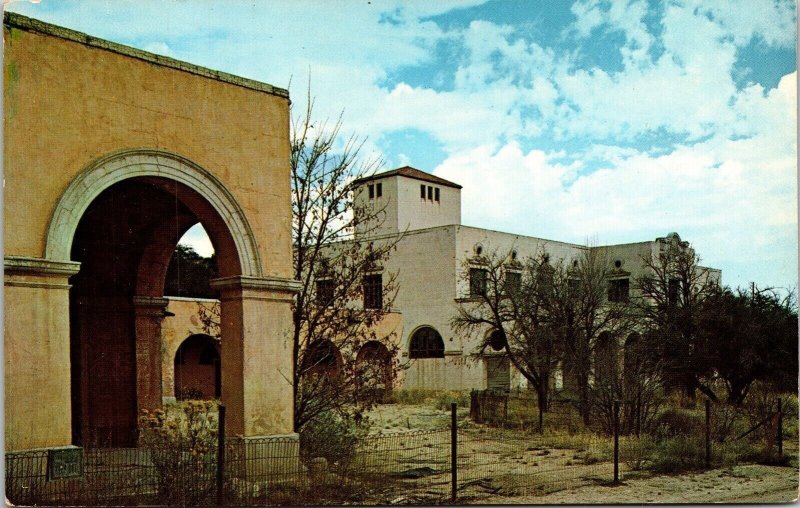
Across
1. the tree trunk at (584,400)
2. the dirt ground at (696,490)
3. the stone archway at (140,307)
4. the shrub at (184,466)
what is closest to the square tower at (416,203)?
the tree trunk at (584,400)

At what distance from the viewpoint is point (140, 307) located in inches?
499

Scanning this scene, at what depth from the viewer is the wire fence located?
8.17 meters

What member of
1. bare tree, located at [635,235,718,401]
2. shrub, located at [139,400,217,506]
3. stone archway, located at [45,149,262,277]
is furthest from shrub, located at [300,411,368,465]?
bare tree, located at [635,235,718,401]

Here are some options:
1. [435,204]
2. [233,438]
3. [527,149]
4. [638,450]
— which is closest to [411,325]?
[435,204]

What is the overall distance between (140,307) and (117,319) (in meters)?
0.40

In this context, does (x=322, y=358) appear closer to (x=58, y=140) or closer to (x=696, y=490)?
(x=58, y=140)

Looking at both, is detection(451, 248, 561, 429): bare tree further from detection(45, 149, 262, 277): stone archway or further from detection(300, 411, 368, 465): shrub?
detection(45, 149, 262, 277): stone archway

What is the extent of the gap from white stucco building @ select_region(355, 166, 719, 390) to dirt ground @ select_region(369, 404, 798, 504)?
10.3 meters

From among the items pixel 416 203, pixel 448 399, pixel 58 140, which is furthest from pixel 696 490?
pixel 416 203

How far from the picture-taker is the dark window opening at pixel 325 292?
11219 millimetres

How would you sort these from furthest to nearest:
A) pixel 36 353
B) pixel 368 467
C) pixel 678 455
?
1. pixel 678 455
2. pixel 368 467
3. pixel 36 353

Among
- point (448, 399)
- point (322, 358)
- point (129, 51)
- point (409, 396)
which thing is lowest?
point (448, 399)

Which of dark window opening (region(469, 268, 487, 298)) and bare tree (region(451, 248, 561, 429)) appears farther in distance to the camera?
dark window opening (region(469, 268, 487, 298))

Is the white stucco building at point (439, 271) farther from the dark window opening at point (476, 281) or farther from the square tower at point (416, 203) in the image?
the dark window opening at point (476, 281)
